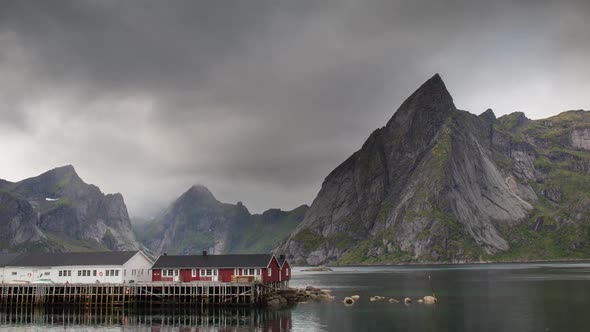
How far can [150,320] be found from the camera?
80.8 meters

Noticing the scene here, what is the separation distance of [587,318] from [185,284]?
61.7 meters

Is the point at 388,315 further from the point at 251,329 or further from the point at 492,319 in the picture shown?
the point at 251,329

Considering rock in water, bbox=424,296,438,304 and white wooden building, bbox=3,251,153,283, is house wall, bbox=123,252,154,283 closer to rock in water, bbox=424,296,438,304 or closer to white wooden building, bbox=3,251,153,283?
white wooden building, bbox=3,251,153,283

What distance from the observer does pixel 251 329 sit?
70.1 metres

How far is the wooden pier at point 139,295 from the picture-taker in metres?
94.2

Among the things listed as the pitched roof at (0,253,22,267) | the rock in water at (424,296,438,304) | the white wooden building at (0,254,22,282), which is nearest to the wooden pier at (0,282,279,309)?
the white wooden building at (0,254,22,282)

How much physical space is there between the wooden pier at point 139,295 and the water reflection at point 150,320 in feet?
9.98

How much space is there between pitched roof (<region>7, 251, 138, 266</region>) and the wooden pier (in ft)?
15.0

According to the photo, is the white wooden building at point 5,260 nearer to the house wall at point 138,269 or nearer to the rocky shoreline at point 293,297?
the house wall at point 138,269

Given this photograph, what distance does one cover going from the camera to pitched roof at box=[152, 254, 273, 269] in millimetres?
98625

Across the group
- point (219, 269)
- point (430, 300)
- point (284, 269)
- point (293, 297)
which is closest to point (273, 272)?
point (293, 297)

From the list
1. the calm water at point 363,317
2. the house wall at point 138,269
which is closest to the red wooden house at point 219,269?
the house wall at point 138,269

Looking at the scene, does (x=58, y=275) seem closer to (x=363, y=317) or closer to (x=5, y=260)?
(x=5, y=260)

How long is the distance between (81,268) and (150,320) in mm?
29055
